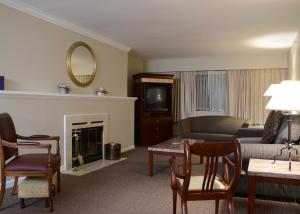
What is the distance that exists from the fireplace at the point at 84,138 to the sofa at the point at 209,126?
75.5 inches

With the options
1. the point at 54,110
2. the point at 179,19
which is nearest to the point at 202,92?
the point at 179,19

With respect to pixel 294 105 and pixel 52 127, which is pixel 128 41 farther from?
pixel 294 105

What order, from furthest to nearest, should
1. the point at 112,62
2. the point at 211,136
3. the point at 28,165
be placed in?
the point at 211,136
the point at 112,62
the point at 28,165

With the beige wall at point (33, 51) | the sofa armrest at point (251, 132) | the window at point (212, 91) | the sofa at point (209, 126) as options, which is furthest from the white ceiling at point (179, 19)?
the sofa at point (209, 126)

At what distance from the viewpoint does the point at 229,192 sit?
2109 millimetres

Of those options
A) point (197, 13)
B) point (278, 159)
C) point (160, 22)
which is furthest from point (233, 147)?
point (160, 22)

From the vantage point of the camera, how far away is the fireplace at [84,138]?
4.44 meters

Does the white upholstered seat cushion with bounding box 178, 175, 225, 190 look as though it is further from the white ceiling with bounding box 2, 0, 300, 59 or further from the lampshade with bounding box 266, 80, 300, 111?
the white ceiling with bounding box 2, 0, 300, 59

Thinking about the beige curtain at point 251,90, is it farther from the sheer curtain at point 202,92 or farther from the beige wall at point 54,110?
the beige wall at point 54,110

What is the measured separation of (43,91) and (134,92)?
331cm

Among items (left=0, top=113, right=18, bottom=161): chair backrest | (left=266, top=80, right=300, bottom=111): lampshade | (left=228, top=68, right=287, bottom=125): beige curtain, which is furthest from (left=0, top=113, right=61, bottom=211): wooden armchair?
(left=228, top=68, right=287, bottom=125): beige curtain

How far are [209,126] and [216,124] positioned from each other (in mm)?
176

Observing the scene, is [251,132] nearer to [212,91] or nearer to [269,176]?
[212,91]

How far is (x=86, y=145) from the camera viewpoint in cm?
501
